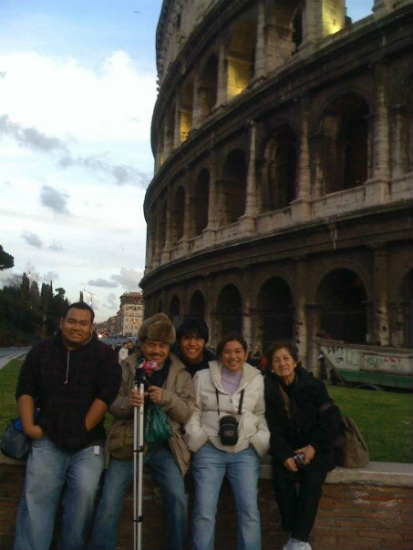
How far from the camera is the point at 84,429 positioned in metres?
4.20

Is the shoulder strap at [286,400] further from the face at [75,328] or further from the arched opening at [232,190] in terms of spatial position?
the arched opening at [232,190]

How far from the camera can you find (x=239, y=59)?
71.3ft

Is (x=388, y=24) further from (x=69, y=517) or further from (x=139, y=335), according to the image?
(x=69, y=517)

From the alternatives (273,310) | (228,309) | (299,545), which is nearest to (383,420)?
(299,545)

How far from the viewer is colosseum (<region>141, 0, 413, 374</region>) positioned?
15.0 metres

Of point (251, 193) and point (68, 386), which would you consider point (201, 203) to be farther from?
point (68, 386)

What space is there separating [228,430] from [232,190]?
57.9 ft

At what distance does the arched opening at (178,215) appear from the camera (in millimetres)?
26111

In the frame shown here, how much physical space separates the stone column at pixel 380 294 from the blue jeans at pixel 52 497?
1160cm

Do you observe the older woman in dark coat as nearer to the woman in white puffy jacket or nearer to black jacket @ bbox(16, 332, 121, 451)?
the woman in white puffy jacket

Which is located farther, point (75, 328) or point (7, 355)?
point (7, 355)

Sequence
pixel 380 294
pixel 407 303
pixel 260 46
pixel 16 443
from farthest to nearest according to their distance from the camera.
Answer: pixel 260 46 < pixel 380 294 < pixel 407 303 < pixel 16 443

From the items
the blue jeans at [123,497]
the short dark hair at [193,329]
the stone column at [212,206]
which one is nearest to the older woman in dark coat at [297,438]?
the short dark hair at [193,329]

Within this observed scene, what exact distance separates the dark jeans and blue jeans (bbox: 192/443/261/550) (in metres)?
0.18
